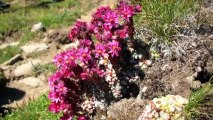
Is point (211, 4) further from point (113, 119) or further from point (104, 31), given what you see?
point (113, 119)

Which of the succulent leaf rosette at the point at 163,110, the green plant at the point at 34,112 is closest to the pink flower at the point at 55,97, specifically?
the succulent leaf rosette at the point at 163,110

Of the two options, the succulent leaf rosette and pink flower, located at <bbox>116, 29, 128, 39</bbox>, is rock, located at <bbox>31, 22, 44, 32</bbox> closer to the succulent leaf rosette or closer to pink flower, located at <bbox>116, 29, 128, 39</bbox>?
pink flower, located at <bbox>116, 29, 128, 39</bbox>

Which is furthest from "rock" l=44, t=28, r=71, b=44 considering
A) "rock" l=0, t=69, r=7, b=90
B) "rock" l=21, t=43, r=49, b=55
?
"rock" l=0, t=69, r=7, b=90

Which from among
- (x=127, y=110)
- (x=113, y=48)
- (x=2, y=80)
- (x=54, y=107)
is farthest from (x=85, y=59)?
(x=2, y=80)

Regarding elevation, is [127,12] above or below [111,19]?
above

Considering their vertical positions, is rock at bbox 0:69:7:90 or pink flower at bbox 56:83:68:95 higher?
rock at bbox 0:69:7:90

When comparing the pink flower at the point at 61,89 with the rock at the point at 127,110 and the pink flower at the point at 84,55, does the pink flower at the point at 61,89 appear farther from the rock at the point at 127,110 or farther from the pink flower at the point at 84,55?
the rock at the point at 127,110

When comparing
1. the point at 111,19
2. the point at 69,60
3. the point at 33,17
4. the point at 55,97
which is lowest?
the point at 55,97

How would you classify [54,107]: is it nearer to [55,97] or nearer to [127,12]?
[55,97]
